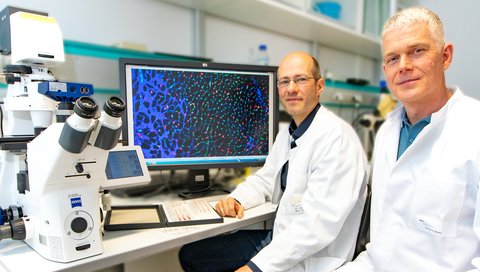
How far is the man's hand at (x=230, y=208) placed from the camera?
1118mm

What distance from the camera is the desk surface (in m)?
0.73

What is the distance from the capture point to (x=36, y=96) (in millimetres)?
803

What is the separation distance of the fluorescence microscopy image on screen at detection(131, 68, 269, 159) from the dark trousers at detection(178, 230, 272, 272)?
14.4 inches

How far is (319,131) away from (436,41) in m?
0.44

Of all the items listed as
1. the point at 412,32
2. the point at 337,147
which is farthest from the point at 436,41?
the point at 337,147

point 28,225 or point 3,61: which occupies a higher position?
point 3,61

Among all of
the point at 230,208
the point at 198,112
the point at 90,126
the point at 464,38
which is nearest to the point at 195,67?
the point at 198,112

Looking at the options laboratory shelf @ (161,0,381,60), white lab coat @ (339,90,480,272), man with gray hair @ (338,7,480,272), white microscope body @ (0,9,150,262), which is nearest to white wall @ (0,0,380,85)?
laboratory shelf @ (161,0,381,60)

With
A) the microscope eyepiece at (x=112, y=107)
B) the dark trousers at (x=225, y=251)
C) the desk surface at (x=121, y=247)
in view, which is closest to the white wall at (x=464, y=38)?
the dark trousers at (x=225, y=251)

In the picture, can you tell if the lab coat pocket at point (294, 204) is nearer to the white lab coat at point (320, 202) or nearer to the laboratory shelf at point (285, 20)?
the white lab coat at point (320, 202)

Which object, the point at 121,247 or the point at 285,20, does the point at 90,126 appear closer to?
the point at 121,247

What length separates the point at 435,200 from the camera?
0.83 m

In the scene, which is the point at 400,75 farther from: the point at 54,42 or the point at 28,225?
the point at 28,225

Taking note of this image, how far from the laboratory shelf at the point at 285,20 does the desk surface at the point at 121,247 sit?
135cm
